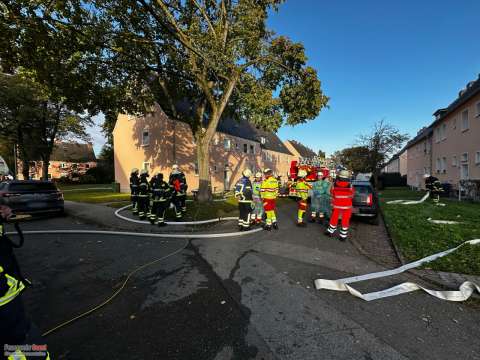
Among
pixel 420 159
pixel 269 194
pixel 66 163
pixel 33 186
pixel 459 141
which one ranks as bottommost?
pixel 269 194

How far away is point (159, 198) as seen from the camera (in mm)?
7656

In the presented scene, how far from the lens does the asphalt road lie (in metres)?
2.30

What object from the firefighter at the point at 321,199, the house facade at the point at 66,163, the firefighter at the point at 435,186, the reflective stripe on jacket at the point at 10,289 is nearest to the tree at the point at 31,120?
the house facade at the point at 66,163

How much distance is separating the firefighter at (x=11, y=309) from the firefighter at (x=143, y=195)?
6831 millimetres

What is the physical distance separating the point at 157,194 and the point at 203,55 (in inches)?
239

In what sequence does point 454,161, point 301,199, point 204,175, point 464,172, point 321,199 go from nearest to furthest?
point 301,199 → point 321,199 → point 204,175 → point 464,172 → point 454,161

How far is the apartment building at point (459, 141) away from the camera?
48.6ft

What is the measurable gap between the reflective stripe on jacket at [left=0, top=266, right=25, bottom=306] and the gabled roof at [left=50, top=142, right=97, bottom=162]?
52613mm

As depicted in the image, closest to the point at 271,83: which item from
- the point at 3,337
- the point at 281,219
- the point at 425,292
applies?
the point at 281,219

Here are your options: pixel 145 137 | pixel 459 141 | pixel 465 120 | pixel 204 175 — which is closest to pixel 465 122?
pixel 465 120

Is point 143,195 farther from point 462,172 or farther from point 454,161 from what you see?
point 454,161

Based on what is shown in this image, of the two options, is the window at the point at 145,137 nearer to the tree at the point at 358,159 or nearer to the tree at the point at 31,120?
the tree at the point at 31,120

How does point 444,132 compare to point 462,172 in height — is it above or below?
above

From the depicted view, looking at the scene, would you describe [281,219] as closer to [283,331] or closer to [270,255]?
[270,255]
